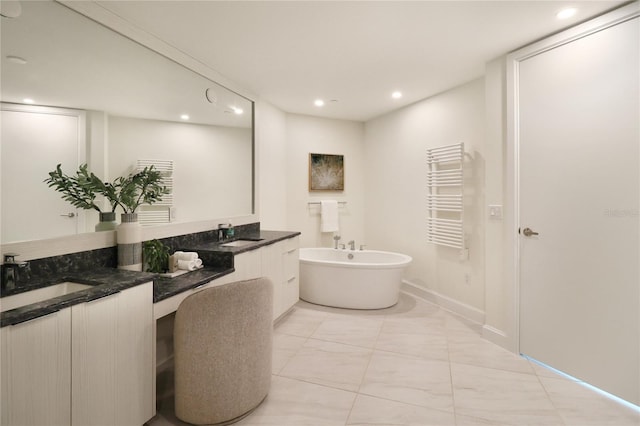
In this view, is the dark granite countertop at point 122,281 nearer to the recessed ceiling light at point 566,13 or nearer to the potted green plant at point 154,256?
the potted green plant at point 154,256

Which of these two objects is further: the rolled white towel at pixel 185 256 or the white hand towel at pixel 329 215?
the white hand towel at pixel 329 215

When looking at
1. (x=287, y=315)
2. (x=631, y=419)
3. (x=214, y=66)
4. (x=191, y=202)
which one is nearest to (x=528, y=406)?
(x=631, y=419)

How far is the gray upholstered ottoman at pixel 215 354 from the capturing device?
1571mm

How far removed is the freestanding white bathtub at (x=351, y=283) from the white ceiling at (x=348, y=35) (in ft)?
6.57

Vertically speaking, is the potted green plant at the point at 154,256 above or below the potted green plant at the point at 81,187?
below

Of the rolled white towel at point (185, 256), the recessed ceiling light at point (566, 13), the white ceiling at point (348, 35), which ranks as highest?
the white ceiling at point (348, 35)

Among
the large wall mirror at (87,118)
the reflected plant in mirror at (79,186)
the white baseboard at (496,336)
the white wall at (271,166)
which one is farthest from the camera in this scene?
the white wall at (271,166)

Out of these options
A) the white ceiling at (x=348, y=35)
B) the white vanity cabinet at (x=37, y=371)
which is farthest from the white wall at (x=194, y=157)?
the white vanity cabinet at (x=37, y=371)

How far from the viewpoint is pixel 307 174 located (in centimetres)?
Result: 442

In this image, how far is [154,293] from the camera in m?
1.66

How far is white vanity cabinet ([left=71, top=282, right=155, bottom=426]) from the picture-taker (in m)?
1.28

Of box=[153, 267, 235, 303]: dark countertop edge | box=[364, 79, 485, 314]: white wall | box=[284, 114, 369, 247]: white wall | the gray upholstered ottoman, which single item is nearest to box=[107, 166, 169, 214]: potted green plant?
box=[153, 267, 235, 303]: dark countertop edge

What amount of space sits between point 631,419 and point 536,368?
1.84ft

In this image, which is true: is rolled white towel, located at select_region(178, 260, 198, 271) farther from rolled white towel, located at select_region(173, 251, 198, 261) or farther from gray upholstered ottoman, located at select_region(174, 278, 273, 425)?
gray upholstered ottoman, located at select_region(174, 278, 273, 425)
